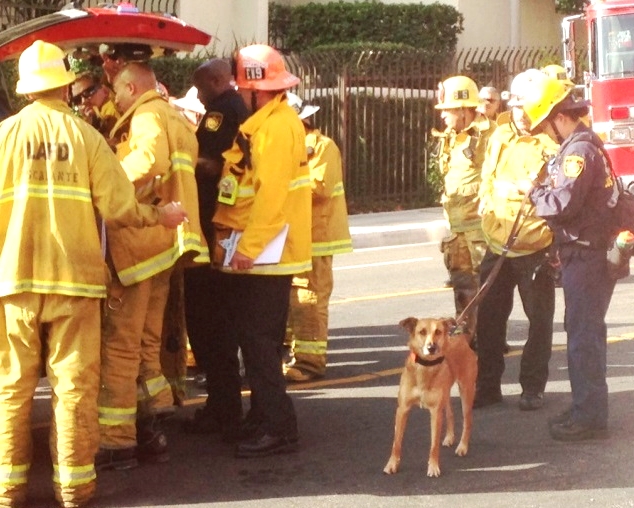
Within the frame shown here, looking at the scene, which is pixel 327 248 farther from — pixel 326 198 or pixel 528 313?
pixel 528 313

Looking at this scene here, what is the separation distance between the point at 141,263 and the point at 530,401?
8.38 feet

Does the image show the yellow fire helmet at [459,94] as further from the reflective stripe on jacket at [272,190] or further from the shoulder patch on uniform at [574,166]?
the reflective stripe on jacket at [272,190]

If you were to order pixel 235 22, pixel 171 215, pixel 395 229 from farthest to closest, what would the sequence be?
pixel 235 22, pixel 395 229, pixel 171 215

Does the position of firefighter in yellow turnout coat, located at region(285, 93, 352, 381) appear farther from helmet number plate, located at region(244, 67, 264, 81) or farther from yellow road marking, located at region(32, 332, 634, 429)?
helmet number plate, located at region(244, 67, 264, 81)

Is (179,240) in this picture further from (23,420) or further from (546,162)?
(546,162)

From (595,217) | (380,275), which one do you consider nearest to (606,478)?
(595,217)

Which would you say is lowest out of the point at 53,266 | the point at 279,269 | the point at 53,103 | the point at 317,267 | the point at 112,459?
the point at 112,459

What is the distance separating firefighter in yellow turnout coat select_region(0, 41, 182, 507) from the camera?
572 cm

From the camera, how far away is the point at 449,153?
965 cm

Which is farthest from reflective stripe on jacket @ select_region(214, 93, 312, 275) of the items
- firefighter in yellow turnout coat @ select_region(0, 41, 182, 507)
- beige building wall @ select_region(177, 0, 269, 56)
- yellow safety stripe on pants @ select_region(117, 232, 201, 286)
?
beige building wall @ select_region(177, 0, 269, 56)

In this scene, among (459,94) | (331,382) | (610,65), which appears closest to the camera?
(331,382)

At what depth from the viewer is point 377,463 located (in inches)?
261

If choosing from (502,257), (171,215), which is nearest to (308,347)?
(502,257)

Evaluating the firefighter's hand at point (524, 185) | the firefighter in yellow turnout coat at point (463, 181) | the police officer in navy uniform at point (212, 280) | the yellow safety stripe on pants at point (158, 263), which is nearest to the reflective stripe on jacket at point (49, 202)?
the yellow safety stripe on pants at point (158, 263)
